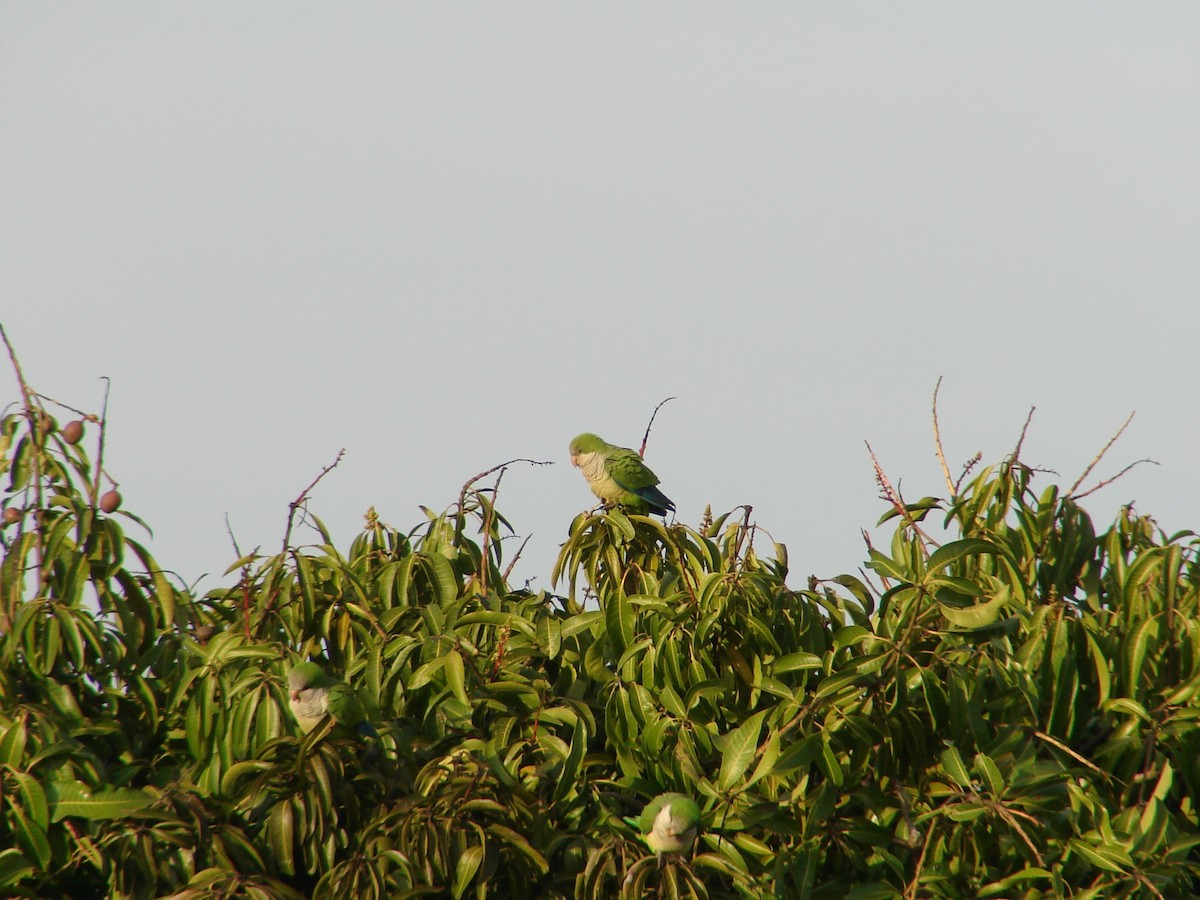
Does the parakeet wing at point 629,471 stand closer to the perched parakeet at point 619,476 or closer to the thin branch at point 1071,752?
the perched parakeet at point 619,476

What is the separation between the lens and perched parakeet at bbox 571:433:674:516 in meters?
5.98

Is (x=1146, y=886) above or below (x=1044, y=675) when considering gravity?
below

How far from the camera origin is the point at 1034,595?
4281 mm

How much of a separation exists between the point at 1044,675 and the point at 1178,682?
1.96ft

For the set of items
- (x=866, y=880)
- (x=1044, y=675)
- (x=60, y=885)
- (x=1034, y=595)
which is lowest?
(x=60, y=885)

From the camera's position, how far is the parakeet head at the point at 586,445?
6215 millimetres

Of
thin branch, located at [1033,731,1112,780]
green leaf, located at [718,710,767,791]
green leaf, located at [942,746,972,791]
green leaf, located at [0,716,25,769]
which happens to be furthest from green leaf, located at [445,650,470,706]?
thin branch, located at [1033,731,1112,780]

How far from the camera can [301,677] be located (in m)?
3.64

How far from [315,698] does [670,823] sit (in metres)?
1.11

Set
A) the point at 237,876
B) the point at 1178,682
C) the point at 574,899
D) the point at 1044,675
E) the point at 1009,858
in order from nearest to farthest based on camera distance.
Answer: the point at 237,876 < the point at 574,899 < the point at 1009,858 < the point at 1044,675 < the point at 1178,682

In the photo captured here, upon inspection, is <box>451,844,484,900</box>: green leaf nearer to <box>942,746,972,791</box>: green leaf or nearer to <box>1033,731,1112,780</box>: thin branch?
<box>942,746,972,791</box>: green leaf

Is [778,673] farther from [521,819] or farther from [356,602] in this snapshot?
[356,602]

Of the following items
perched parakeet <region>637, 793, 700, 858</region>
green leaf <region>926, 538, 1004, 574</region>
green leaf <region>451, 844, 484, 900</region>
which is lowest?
green leaf <region>451, 844, 484, 900</region>

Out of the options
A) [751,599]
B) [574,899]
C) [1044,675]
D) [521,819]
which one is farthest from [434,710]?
[1044,675]
